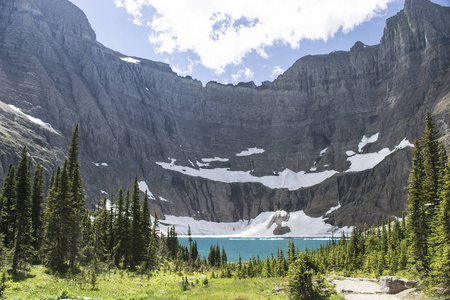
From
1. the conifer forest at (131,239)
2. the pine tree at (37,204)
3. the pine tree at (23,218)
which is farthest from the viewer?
the pine tree at (37,204)

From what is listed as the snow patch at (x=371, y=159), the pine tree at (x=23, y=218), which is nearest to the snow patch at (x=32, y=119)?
the pine tree at (x=23, y=218)

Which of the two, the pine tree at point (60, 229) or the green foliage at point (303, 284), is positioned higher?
the pine tree at point (60, 229)

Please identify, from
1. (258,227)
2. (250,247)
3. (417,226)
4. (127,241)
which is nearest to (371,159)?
(258,227)

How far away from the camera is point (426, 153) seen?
2870 centimetres

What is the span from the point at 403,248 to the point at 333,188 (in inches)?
6061

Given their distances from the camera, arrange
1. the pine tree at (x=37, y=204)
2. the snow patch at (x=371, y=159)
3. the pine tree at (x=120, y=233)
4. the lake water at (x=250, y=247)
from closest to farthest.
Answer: the pine tree at (x=37, y=204) < the pine tree at (x=120, y=233) < the lake water at (x=250, y=247) < the snow patch at (x=371, y=159)

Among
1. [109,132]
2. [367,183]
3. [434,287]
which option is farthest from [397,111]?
[434,287]

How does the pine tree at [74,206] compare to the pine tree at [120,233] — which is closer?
the pine tree at [74,206]

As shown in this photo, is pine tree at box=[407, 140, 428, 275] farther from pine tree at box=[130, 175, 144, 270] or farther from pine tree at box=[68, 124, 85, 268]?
pine tree at box=[130, 175, 144, 270]

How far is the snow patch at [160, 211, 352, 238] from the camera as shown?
17262 centimetres

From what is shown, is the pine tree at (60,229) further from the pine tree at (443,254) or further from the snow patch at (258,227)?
the snow patch at (258,227)

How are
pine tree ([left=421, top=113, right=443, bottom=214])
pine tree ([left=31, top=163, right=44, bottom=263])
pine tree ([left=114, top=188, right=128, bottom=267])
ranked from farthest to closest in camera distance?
1. pine tree ([left=114, top=188, right=128, bottom=267])
2. pine tree ([left=31, top=163, right=44, bottom=263])
3. pine tree ([left=421, top=113, right=443, bottom=214])

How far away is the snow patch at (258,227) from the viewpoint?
172625 mm

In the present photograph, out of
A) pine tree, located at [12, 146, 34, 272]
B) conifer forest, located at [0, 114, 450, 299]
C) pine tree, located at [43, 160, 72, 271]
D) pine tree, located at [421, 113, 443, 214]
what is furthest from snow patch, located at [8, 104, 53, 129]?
pine tree, located at [421, 113, 443, 214]
